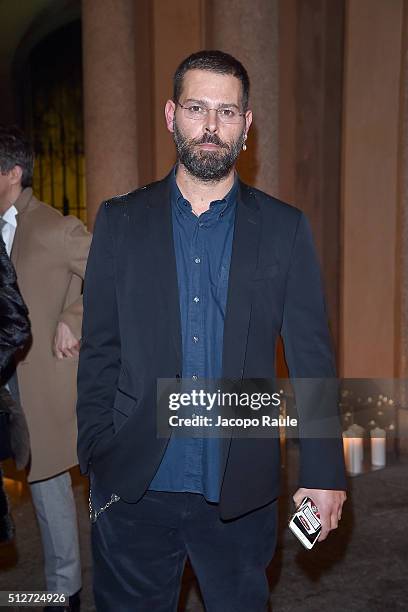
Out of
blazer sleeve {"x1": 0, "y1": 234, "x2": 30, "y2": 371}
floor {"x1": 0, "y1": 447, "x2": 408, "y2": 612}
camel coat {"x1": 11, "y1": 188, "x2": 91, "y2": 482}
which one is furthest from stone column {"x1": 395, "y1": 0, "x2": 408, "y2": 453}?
blazer sleeve {"x1": 0, "y1": 234, "x2": 30, "y2": 371}

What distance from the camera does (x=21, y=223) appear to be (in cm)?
364

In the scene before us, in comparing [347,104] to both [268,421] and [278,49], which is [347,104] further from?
[268,421]

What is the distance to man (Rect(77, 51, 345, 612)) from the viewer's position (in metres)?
2.37

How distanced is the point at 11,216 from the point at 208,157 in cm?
156

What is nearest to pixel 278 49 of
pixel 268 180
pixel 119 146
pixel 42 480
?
pixel 268 180

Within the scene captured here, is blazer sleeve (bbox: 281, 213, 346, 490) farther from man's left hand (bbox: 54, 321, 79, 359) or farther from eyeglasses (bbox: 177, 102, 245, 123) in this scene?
man's left hand (bbox: 54, 321, 79, 359)

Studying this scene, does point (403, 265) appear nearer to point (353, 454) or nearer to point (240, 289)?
point (353, 454)

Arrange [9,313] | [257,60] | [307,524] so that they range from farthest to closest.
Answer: [257,60] → [9,313] → [307,524]

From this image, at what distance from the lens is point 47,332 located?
364cm

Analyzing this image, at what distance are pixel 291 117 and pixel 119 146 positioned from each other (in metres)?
1.64

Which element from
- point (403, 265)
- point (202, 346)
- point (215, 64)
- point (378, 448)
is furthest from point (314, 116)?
point (202, 346)

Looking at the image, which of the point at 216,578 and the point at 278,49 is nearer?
the point at 216,578

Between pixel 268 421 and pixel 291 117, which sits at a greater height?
pixel 291 117

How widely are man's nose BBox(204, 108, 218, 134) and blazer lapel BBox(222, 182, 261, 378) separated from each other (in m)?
0.23
